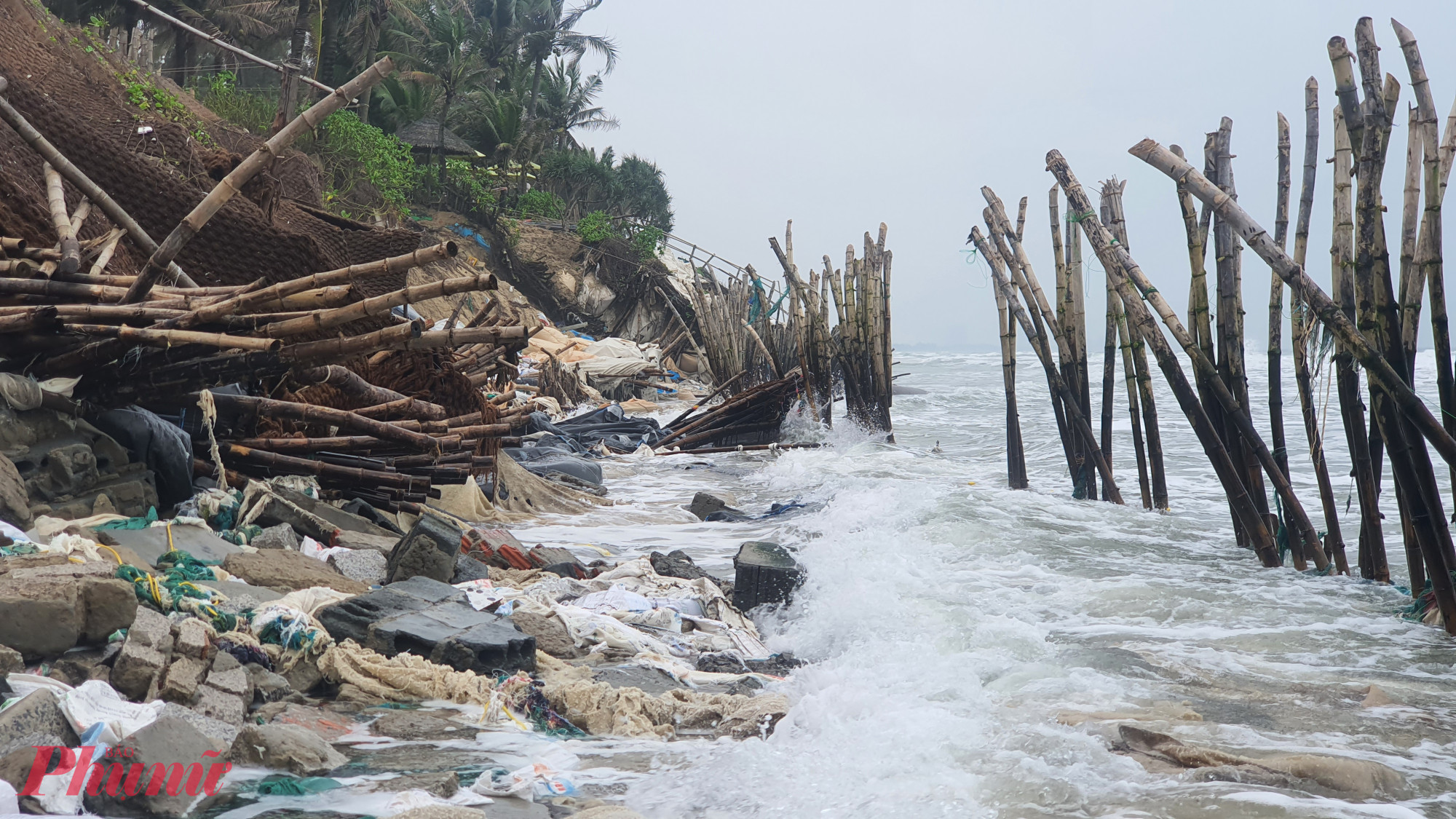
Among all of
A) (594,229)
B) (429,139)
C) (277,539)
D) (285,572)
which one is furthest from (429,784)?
(429,139)

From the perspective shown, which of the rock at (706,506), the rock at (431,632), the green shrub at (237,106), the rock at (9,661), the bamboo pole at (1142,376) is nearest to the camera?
the rock at (9,661)

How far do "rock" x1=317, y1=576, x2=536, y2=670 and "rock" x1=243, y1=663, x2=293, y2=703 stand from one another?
1.36 feet

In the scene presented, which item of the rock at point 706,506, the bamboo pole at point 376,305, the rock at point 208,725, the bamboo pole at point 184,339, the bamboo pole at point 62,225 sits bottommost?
the rock at point 706,506

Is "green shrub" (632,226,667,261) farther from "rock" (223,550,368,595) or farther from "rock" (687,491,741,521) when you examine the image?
"rock" (223,550,368,595)

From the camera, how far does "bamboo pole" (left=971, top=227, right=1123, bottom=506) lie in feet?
28.7

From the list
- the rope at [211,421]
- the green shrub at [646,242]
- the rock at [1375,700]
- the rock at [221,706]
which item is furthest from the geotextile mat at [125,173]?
the green shrub at [646,242]

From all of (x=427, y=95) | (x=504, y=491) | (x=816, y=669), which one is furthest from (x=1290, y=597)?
(x=427, y=95)

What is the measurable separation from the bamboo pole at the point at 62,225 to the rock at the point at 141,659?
249 centimetres

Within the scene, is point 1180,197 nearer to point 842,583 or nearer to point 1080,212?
point 1080,212

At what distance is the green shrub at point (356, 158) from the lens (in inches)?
769

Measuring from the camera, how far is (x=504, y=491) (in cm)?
840

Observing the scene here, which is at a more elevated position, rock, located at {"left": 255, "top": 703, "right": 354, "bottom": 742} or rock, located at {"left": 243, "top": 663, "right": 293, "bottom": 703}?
rock, located at {"left": 243, "top": 663, "right": 293, "bottom": 703}

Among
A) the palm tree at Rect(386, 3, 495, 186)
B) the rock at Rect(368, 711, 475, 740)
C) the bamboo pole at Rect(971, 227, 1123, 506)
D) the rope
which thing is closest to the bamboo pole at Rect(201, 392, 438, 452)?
the rope

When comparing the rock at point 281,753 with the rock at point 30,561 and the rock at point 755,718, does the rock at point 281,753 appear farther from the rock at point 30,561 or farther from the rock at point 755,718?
the rock at point 755,718
